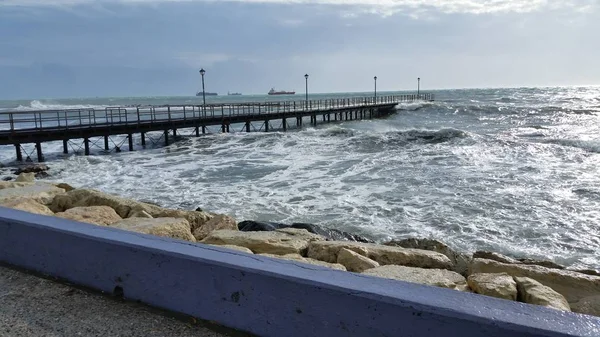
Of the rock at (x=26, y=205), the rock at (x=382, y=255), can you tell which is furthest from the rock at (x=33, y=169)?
the rock at (x=382, y=255)

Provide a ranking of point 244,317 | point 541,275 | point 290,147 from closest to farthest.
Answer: point 244,317, point 541,275, point 290,147

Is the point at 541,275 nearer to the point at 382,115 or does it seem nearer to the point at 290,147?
the point at 290,147

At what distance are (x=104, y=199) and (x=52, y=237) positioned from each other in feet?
14.8

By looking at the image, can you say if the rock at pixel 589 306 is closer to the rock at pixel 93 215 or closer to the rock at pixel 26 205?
the rock at pixel 93 215

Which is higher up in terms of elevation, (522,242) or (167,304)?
(167,304)

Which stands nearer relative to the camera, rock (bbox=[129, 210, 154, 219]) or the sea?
rock (bbox=[129, 210, 154, 219])

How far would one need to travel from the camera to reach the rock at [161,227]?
15.9ft

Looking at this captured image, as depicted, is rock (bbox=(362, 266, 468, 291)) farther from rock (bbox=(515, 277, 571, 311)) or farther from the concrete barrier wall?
the concrete barrier wall

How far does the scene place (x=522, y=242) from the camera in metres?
8.52

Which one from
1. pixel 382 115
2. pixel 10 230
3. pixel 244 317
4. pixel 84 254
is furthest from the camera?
pixel 382 115

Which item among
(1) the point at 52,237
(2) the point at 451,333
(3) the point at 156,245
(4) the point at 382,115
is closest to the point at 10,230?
(1) the point at 52,237

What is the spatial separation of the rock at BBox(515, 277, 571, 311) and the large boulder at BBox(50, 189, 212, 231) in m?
4.51

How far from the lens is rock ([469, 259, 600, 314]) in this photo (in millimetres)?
4840

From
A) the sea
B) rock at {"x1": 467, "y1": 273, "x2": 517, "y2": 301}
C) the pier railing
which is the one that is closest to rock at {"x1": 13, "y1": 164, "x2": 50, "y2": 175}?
the sea
